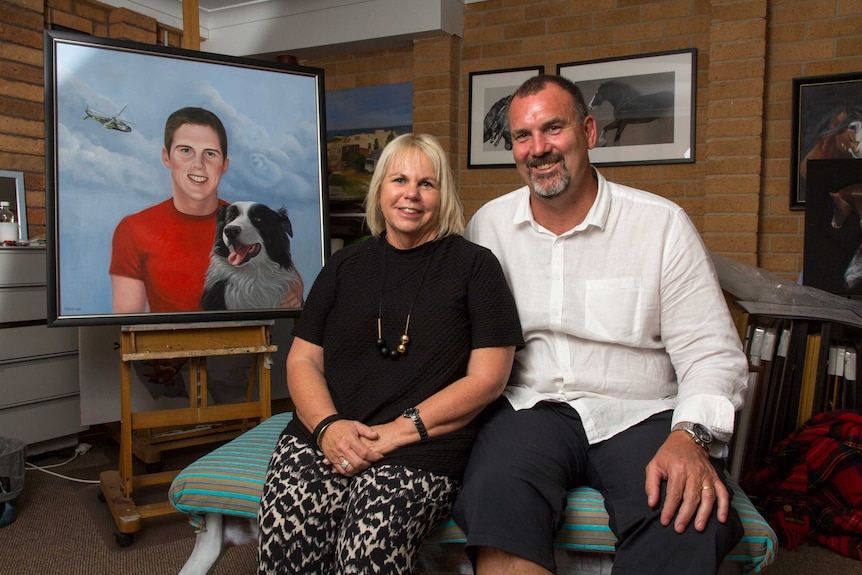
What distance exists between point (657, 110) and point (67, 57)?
254cm

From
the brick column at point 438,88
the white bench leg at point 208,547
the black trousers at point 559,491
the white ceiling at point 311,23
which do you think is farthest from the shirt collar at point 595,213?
the white ceiling at point 311,23

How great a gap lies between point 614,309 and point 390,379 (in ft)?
1.71

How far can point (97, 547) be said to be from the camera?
2.29 metres

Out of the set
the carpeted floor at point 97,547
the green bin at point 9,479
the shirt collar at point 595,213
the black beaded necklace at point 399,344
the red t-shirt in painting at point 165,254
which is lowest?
the carpeted floor at point 97,547

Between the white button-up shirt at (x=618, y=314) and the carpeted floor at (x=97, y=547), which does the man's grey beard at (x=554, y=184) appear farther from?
the carpeted floor at (x=97, y=547)

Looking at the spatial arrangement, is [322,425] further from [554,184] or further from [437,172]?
[554,184]

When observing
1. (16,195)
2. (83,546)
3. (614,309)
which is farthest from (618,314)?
(16,195)

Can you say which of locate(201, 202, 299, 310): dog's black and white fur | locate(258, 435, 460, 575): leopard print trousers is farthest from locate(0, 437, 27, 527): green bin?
locate(258, 435, 460, 575): leopard print trousers

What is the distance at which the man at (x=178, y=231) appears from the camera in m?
2.33

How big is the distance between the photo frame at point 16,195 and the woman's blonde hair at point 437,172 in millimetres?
2304

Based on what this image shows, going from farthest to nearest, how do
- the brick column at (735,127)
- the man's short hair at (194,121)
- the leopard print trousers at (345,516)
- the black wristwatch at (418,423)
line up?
the brick column at (735,127)
the man's short hair at (194,121)
the black wristwatch at (418,423)
the leopard print trousers at (345,516)

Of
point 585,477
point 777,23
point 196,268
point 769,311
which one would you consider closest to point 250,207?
point 196,268

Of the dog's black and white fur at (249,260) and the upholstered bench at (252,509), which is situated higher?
the dog's black and white fur at (249,260)

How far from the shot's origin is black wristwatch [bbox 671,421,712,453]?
1403 millimetres
